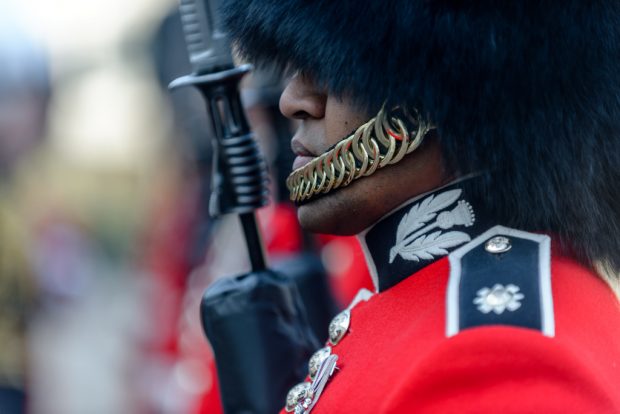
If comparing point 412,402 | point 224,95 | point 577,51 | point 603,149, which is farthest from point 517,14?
point 224,95

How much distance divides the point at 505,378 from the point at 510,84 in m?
0.52

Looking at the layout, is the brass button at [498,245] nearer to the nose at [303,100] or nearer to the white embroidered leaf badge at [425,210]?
the white embroidered leaf badge at [425,210]

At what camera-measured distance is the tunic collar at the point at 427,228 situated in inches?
73.8

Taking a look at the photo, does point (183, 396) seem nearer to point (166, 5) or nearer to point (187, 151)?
point (187, 151)

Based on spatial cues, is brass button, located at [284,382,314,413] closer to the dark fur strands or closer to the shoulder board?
the shoulder board

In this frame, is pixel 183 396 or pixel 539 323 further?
pixel 183 396

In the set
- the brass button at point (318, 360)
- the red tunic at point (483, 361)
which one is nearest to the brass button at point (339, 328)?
the brass button at point (318, 360)

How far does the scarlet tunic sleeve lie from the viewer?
5.24ft

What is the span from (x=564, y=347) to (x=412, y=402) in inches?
10.0

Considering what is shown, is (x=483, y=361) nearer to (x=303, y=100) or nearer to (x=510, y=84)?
(x=510, y=84)

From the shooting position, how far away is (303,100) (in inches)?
79.4

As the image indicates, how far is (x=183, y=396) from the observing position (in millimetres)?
4516

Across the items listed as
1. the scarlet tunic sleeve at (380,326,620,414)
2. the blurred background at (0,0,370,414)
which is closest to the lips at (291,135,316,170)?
the scarlet tunic sleeve at (380,326,620,414)

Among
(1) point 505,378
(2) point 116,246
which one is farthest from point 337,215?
(2) point 116,246
